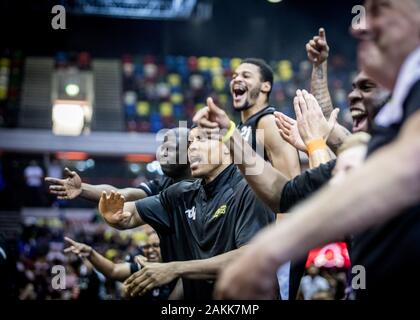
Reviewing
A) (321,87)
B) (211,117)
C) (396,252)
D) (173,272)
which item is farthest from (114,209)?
(396,252)

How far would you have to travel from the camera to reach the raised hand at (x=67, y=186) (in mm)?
5770

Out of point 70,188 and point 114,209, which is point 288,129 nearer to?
point 114,209

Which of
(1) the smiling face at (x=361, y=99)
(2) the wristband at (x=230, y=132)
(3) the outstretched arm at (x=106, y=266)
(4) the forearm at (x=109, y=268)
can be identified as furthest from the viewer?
(4) the forearm at (x=109, y=268)

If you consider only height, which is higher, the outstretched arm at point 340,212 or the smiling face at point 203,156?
the smiling face at point 203,156

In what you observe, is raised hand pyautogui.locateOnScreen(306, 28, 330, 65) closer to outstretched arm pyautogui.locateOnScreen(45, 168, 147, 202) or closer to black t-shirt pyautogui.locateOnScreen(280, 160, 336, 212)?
black t-shirt pyautogui.locateOnScreen(280, 160, 336, 212)

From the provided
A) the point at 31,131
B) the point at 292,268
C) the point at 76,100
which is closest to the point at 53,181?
the point at 292,268

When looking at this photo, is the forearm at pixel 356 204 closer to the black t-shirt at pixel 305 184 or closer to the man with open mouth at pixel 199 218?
the black t-shirt at pixel 305 184

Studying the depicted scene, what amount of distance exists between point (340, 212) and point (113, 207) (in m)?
3.34

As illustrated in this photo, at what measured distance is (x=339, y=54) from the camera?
27.9 metres

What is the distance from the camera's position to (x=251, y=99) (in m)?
6.25

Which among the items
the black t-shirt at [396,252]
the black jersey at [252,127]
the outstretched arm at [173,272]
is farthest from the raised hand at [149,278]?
the black t-shirt at [396,252]

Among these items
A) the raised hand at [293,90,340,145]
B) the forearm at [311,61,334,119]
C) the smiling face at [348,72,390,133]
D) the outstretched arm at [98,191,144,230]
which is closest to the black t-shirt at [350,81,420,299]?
the raised hand at [293,90,340,145]

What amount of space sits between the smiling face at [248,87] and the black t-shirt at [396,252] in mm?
4107

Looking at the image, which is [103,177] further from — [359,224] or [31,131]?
[359,224]
